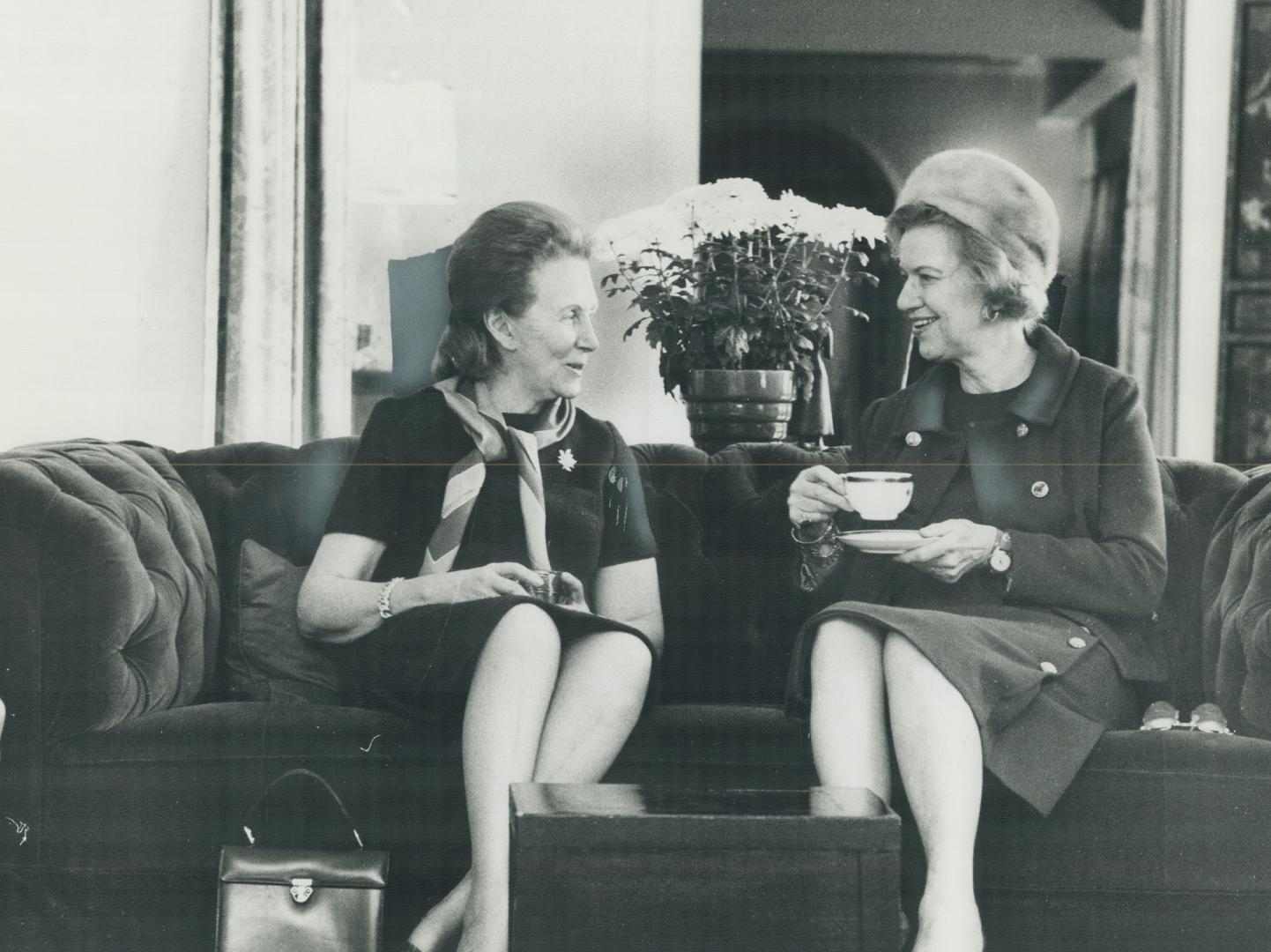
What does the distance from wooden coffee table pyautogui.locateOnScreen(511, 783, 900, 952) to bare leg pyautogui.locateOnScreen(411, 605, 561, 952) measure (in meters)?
0.36

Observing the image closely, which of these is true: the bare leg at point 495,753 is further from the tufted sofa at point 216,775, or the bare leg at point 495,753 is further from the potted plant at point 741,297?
the potted plant at point 741,297

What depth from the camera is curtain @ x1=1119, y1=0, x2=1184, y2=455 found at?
3.02 meters

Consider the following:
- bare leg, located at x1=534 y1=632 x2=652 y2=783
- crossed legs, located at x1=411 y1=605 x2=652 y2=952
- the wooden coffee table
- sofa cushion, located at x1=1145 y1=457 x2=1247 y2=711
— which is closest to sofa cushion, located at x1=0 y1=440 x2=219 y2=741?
crossed legs, located at x1=411 y1=605 x2=652 y2=952

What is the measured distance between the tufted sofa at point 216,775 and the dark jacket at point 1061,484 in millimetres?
192

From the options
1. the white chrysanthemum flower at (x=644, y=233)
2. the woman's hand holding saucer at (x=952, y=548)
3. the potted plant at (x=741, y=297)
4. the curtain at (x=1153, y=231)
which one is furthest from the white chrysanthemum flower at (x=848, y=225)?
the woman's hand holding saucer at (x=952, y=548)

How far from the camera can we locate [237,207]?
9.67 feet

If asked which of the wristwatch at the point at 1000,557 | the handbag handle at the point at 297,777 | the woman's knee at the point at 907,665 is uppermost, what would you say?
the wristwatch at the point at 1000,557

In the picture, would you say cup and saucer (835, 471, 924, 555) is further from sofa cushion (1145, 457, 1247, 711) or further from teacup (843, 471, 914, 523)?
sofa cushion (1145, 457, 1247, 711)

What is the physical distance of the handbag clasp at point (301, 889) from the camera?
6.32ft

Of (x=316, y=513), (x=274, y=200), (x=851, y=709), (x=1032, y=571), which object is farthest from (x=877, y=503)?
(x=274, y=200)

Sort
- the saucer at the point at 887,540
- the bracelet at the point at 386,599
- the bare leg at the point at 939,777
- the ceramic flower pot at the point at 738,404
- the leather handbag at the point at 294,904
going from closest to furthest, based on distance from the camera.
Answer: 1. the bare leg at the point at 939,777
2. the leather handbag at the point at 294,904
3. the saucer at the point at 887,540
4. the bracelet at the point at 386,599
5. the ceramic flower pot at the point at 738,404

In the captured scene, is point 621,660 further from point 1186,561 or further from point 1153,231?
point 1153,231

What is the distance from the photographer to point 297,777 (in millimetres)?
2191

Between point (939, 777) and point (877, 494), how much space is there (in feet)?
1.59
